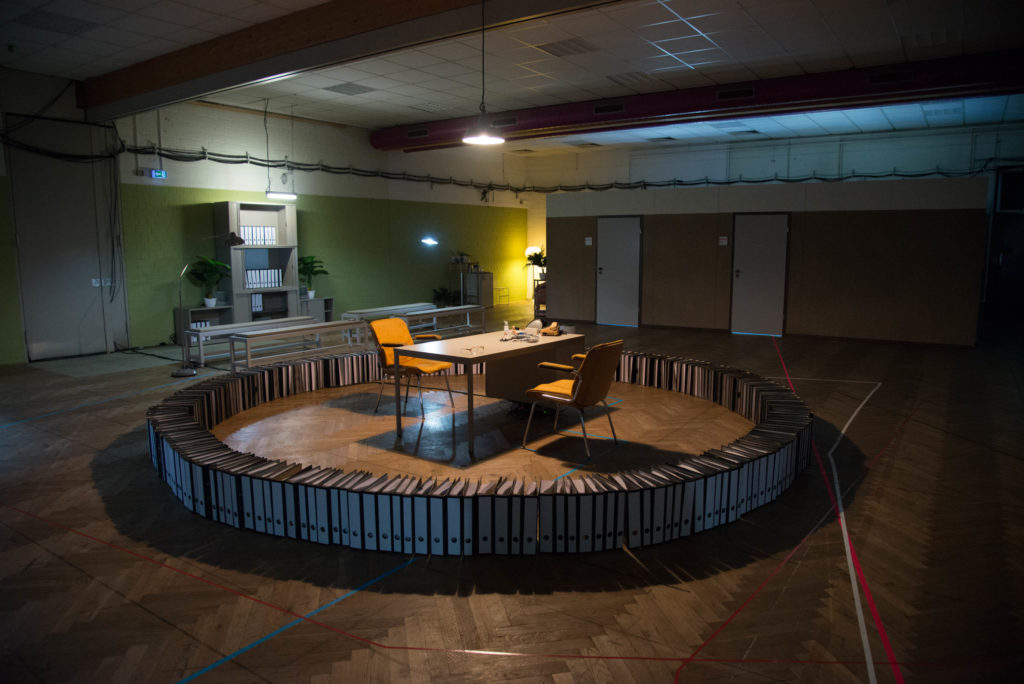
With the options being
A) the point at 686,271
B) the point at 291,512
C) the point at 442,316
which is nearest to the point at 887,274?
the point at 686,271

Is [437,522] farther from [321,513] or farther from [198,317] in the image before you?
[198,317]

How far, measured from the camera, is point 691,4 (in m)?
6.39

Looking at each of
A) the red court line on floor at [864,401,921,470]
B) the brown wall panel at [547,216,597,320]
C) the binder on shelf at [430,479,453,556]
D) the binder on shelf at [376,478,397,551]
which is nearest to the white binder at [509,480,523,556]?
the binder on shelf at [430,479,453,556]

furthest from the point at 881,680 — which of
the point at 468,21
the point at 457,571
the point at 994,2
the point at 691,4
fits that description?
the point at 994,2

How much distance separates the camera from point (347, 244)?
13.0m

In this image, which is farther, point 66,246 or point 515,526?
point 66,246

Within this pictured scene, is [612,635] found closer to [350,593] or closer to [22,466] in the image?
[350,593]

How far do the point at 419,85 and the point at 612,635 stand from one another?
8554 mm

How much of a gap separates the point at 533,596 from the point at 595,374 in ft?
7.11

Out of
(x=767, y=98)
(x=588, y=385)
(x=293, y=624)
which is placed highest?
(x=767, y=98)

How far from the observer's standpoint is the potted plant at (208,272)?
33.7 ft

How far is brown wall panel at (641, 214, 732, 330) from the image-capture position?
11.5m

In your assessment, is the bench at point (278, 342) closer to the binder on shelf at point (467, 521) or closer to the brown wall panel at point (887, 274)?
the binder on shelf at point (467, 521)

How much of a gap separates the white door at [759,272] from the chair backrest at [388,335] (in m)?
6.81
